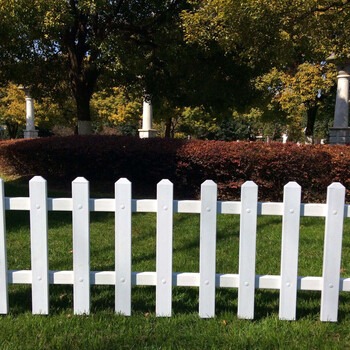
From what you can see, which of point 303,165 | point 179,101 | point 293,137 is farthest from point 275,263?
point 293,137

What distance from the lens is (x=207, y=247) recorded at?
253 cm

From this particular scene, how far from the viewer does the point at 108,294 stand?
3074mm

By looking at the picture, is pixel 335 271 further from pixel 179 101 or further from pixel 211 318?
pixel 179 101

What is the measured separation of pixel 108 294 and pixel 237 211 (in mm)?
1372

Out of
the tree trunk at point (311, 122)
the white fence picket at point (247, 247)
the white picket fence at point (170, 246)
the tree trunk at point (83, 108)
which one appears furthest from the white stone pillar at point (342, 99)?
the white fence picket at point (247, 247)

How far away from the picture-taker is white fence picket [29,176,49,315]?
2.50 metres

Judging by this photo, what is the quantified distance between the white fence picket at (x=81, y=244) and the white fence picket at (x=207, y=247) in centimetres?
80

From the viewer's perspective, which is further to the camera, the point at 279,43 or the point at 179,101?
the point at 179,101

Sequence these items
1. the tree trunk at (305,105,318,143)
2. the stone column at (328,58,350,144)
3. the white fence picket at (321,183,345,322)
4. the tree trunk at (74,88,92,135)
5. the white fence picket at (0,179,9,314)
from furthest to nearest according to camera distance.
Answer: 1. the tree trunk at (305,105,318,143)
2. the stone column at (328,58,350,144)
3. the tree trunk at (74,88,92,135)
4. the white fence picket at (0,179,9,314)
5. the white fence picket at (321,183,345,322)

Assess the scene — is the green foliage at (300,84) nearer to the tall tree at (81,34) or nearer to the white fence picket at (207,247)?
the tall tree at (81,34)

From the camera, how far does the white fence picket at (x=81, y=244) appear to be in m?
2.49

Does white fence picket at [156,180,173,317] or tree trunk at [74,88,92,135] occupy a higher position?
tree trunk at [74,88,92,135]

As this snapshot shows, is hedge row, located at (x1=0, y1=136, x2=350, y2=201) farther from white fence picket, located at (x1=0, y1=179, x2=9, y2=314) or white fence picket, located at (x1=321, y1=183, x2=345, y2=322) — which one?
white fence picket, located at (x1=0, y1=179, x2=9, y2=314)

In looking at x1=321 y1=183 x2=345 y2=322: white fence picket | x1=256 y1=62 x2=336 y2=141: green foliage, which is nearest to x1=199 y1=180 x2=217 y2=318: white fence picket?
x1=321 y1=183 x2=345 y2=322: white fence picket
